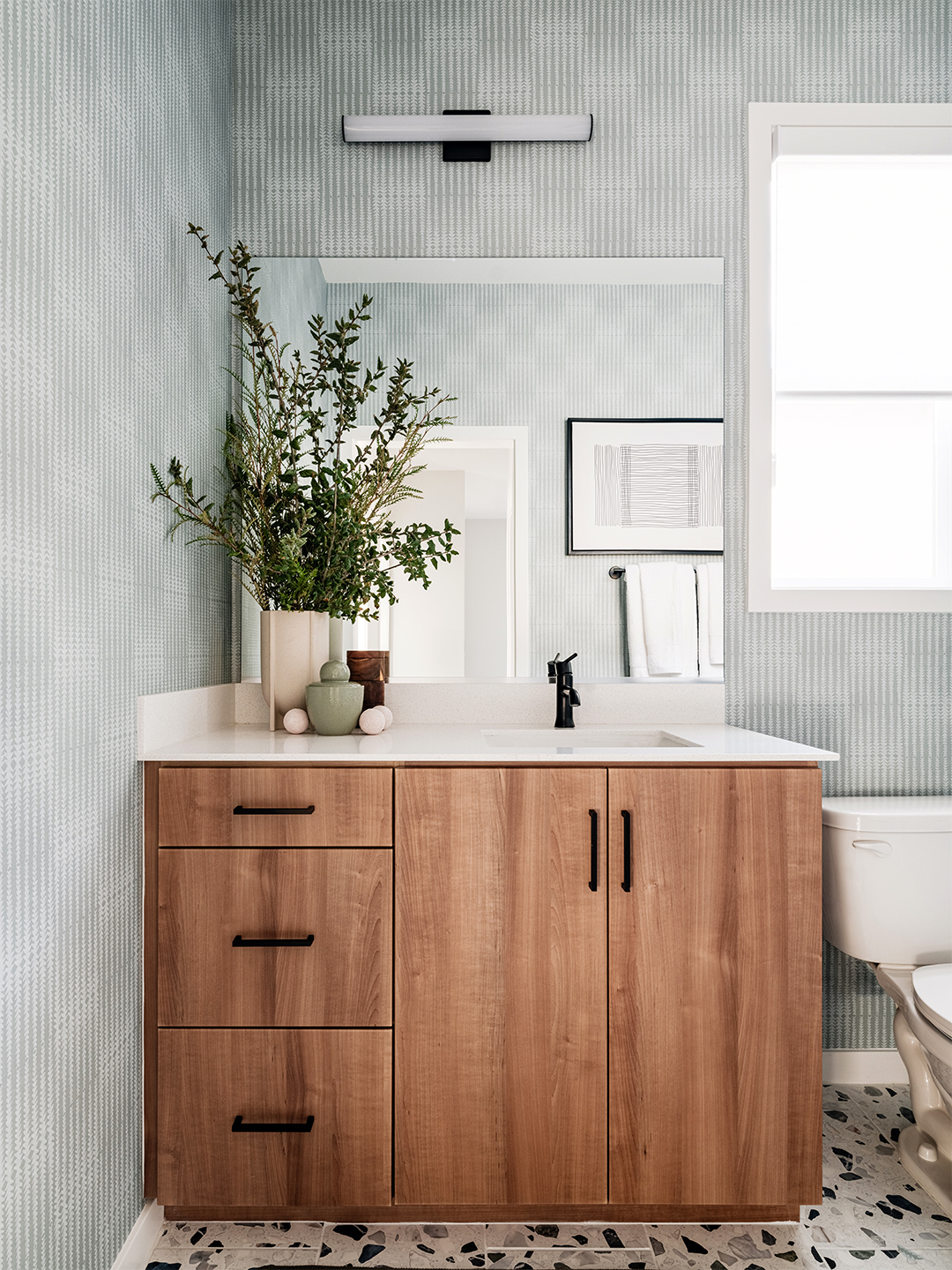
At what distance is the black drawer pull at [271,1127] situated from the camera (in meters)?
1.41

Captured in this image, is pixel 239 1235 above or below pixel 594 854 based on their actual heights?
below

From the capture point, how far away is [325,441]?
1.93 m

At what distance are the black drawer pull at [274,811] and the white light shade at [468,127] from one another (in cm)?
160

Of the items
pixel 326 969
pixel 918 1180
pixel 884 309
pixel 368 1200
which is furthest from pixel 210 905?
pixel 884 309

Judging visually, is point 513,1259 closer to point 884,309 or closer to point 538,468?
point 538,468

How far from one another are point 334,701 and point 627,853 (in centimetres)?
70

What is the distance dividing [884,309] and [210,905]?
6.95ft

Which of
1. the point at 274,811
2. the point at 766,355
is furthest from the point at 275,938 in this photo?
the point at 766,355

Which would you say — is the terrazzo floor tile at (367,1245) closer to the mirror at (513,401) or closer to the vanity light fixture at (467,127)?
the mirror at (513,401)

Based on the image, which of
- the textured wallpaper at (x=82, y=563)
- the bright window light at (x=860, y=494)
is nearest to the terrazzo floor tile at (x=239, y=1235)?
the textured wallpaper at (x=82, y=563)

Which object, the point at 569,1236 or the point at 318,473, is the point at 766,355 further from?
the point at 569,1236

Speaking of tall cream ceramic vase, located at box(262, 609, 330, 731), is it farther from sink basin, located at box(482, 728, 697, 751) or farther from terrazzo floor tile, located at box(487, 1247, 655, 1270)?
terrazzo floor tile, located at box(487, 1247, 655, 1270)

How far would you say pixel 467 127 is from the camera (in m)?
1.91

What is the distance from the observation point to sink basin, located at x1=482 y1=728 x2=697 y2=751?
185 centimetres
